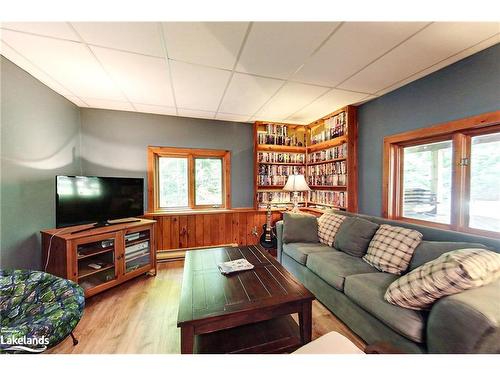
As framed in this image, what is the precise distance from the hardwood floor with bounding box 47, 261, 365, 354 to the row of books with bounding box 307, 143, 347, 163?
7.14 feet

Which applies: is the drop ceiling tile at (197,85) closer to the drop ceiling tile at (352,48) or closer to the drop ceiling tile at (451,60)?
the drop ceiling tile at (352,48)

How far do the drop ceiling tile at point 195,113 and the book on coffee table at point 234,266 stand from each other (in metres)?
2.33

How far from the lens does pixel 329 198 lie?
10.8ft

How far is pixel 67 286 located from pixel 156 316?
30.2 inches

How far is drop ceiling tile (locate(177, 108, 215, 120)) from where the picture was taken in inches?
116

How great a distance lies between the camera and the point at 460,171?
177 centimetres

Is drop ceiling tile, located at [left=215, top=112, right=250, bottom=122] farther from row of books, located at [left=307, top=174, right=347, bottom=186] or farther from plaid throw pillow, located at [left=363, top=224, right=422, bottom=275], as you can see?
plaid throw pillow, located at [left=363, top=224, right=422, bottom=275]

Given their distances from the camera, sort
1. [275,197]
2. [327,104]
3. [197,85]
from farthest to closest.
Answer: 1. [275,197]
2. [327,104]
3. [197,85]

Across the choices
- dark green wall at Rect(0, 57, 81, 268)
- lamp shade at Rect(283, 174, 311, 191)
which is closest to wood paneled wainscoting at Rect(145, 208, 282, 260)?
lamp shade at Rect(283, 174, 311, 191)

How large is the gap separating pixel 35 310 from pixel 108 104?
8.52 feet

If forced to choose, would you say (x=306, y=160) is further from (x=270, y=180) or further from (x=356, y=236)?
(x=356, y=236)

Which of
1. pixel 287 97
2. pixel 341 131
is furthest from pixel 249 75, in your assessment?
→ pixel 341 131

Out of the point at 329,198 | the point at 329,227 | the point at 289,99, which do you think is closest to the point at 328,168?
the point at 329,198

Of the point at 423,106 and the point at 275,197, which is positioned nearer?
the point at 423,106
